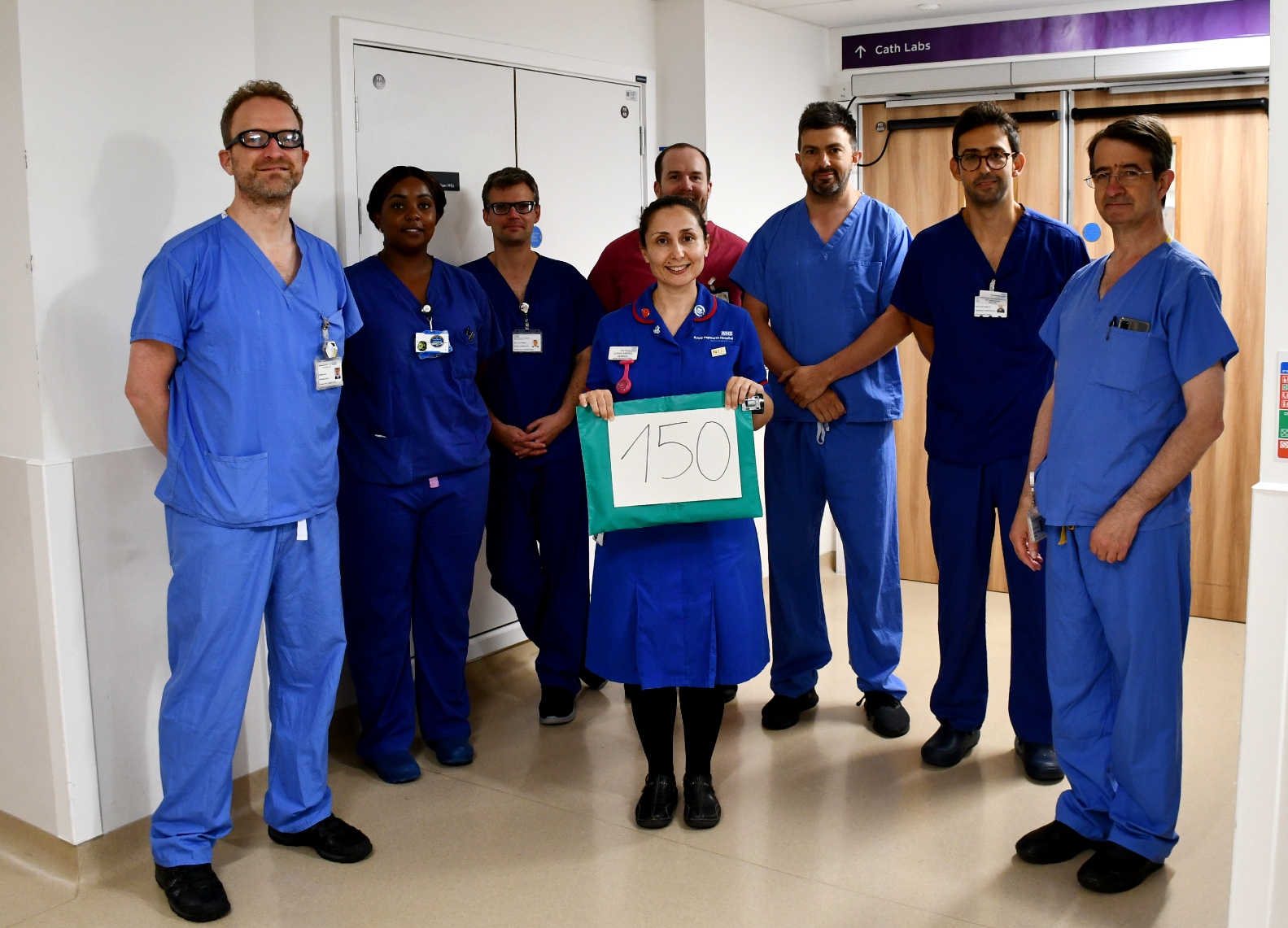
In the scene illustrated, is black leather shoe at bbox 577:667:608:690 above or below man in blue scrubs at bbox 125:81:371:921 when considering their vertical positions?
below

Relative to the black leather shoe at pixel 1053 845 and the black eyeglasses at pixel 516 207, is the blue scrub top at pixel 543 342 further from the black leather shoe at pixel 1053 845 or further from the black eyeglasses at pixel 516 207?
the black leather shoe at pixel 1053 845

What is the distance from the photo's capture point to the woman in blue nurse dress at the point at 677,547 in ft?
9.20

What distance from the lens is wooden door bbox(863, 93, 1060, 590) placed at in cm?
482

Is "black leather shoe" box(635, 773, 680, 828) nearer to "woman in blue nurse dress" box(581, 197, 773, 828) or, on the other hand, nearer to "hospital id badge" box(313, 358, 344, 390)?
"woman in blue nurse dress" box(581, 197, 773, 828)

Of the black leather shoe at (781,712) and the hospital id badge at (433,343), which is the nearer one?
the hospital id badge at (433,343)

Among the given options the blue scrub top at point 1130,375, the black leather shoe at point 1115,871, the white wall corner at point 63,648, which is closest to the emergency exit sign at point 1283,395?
the blue scrub top at point 1130,375

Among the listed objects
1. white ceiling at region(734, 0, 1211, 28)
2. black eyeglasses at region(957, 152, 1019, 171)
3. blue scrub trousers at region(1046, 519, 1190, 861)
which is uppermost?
white ceiling at region(734, 0, 1211, 28)

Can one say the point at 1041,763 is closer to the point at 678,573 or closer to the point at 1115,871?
the point at 1115,871

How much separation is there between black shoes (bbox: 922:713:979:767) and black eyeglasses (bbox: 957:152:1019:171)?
155 cm

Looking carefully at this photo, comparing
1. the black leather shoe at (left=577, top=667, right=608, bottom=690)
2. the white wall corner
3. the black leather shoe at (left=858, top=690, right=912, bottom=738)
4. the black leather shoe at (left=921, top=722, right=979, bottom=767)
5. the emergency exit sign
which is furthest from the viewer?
the black leather shoe at (left=577, top=667, right=608, bottom=690)

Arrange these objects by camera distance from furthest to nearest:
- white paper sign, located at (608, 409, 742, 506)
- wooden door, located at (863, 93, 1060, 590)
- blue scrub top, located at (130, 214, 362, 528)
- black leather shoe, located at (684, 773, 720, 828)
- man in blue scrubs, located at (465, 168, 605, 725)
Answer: wooden door, located at (863, 93, 1060, 590)
man in blue scrubs, located at (465, 168, 605, 725)
black leather shoe, located at (684, 773, 720, 828)
white paper sign, located at (608, 409, 742, 506)
blue scrub top, located at (130, 214, 362, 528)

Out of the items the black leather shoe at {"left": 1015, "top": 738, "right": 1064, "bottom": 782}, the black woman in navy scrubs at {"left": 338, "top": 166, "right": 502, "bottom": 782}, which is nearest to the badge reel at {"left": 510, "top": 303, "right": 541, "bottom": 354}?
the black woman in navy scrubs at {"left": 338, "top": 166, "right": 502, "bottom": 782}

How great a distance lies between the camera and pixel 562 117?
14.0 ft

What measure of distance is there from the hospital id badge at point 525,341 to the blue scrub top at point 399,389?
334mm
